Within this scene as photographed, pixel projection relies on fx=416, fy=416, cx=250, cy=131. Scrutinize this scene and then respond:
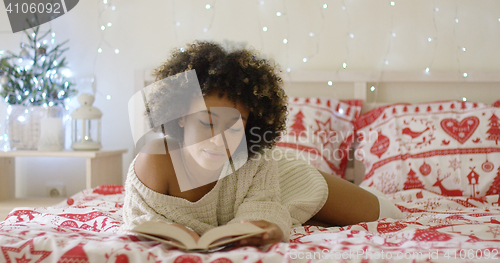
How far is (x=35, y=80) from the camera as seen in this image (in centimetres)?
202

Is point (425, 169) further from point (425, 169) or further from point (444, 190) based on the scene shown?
point (444, 190)

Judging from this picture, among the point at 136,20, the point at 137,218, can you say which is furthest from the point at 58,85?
the point at 137,218

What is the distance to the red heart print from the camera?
5.48 feet

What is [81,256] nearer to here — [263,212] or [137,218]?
[137,218]

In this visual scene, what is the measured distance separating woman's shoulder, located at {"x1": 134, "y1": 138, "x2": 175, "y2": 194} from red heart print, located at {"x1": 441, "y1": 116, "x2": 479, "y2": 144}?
125 centimetres

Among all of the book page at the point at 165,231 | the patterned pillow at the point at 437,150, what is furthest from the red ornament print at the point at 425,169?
the book page at the point at 165,231

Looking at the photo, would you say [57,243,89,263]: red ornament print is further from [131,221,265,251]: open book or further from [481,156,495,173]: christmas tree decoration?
[481,156,495,173]: christmas tree decoration

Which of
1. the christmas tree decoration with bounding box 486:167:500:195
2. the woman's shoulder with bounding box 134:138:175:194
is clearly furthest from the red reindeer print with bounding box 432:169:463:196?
the woman's shoulder with bounding box 134:138:175:194

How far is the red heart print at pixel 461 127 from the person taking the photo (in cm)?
167

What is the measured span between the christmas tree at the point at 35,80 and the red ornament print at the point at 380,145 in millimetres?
1468

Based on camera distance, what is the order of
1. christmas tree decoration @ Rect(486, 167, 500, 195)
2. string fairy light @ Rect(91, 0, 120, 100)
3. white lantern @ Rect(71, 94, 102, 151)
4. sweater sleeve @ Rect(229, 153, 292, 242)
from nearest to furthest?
1. sweater sleeve @ Rect(229, 153, 292, 242)
2. christmas tree decoration @ Rect(486, 167, 500, 195)
3. white lantern @ Rect(71, 94, 102, 151)
4. string fairy light @ Rect(91, 0, 120, 100)

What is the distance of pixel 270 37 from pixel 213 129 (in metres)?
1.40

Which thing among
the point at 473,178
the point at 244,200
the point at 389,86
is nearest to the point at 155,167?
the point at 244,200

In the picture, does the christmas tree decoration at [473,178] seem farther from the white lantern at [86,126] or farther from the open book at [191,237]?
the white lantern at [86,126]
